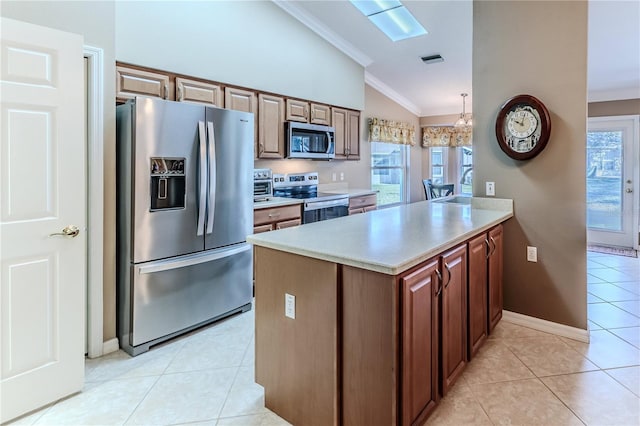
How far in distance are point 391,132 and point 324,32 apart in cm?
237

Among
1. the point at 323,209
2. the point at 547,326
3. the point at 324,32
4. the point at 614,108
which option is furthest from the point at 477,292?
the point at 614,108

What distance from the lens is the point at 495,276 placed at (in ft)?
8.87

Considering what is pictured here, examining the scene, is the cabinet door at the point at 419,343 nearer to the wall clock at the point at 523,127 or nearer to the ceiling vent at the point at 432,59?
the wall clock at the point at 523,127

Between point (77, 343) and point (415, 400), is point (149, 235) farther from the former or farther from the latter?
point (415, 400)

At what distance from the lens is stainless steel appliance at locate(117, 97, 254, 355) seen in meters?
2.49

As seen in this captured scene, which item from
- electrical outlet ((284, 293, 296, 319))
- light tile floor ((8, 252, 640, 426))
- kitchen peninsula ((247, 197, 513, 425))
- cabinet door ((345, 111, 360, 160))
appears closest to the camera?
kitchen peninsula ((247, 197, 513, 425))

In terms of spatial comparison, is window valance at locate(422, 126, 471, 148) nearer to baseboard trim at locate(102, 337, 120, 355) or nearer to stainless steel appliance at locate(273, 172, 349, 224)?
stainless steel appliance at locate(273, 172, 349, 224)

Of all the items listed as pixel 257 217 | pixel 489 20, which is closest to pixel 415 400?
pixel 257 217

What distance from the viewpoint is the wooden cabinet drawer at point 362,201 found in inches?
192

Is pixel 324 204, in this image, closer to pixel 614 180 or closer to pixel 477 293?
pixel 477 293

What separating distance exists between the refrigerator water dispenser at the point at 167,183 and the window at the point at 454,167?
6257mm

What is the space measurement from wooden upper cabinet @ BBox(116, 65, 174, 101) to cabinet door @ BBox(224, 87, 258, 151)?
571 millimetres

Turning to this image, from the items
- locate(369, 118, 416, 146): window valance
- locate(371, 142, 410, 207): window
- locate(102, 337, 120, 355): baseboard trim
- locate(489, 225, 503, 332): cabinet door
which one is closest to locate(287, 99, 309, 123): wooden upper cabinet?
locate(369, 118, 416, 146): window valance

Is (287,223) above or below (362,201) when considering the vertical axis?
below
